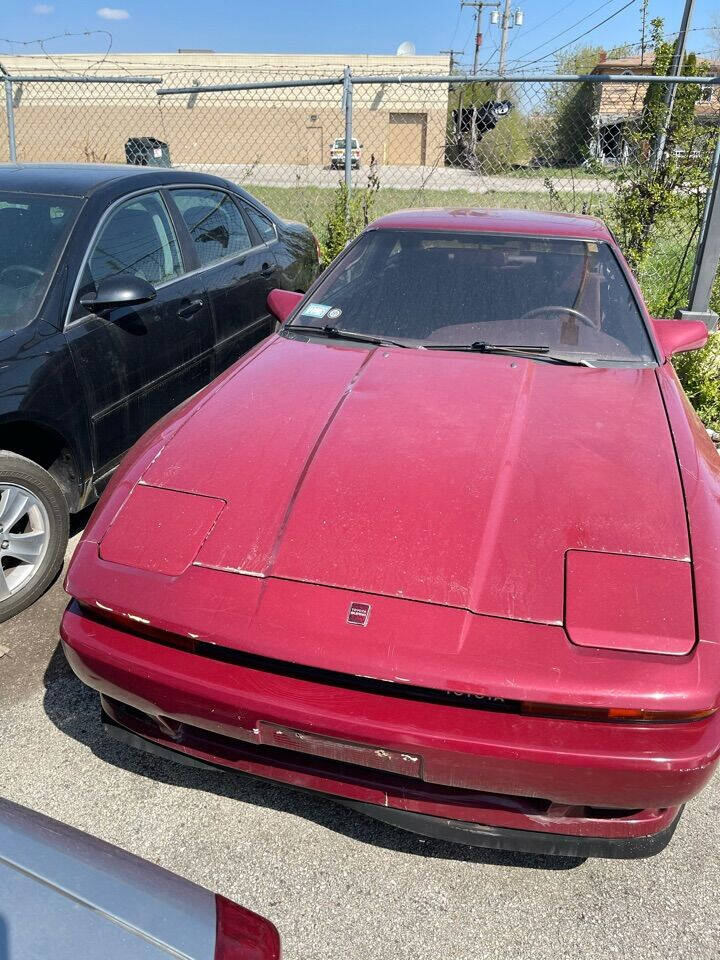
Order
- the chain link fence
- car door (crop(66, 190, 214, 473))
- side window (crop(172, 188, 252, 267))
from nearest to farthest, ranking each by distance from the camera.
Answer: car door (crop(66, 190, 214, 473)) < side window (crop(172, 188, 252, 267)) < the chain link fence

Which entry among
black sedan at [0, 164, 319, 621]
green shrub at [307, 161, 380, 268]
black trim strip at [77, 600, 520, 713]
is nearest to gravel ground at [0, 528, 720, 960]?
black trim strip at [77, 600, 520, 713]

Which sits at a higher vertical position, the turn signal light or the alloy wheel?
the turn signal light

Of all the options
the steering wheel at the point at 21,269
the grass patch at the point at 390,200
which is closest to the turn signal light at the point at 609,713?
the steering wheel at the point at 21,269

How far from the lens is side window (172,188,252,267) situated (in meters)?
4.21

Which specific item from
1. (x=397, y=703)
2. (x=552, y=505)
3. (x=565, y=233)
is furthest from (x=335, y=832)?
(x=565, y=233)

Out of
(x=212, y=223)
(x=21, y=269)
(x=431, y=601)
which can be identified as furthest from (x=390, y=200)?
(x=431, y=601)

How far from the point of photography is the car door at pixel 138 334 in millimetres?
3305

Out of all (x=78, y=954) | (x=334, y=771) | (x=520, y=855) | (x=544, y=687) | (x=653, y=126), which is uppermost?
(x=653, y=126)

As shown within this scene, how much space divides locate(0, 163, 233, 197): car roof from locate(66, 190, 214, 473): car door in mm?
108

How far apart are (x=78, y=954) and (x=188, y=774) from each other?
1.33 meters

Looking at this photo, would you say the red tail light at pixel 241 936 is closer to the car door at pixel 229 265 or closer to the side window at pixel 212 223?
the car door at pixel 229 265

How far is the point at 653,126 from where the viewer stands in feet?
19.9

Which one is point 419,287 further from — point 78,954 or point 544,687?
point 78,954

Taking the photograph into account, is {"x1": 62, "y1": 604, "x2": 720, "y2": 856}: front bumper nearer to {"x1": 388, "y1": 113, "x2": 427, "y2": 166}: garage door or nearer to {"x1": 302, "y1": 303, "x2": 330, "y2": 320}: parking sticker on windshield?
{"x1": 302, "y1": 303, "x2": 330, "y2": 320}: parking sticker on windshield
